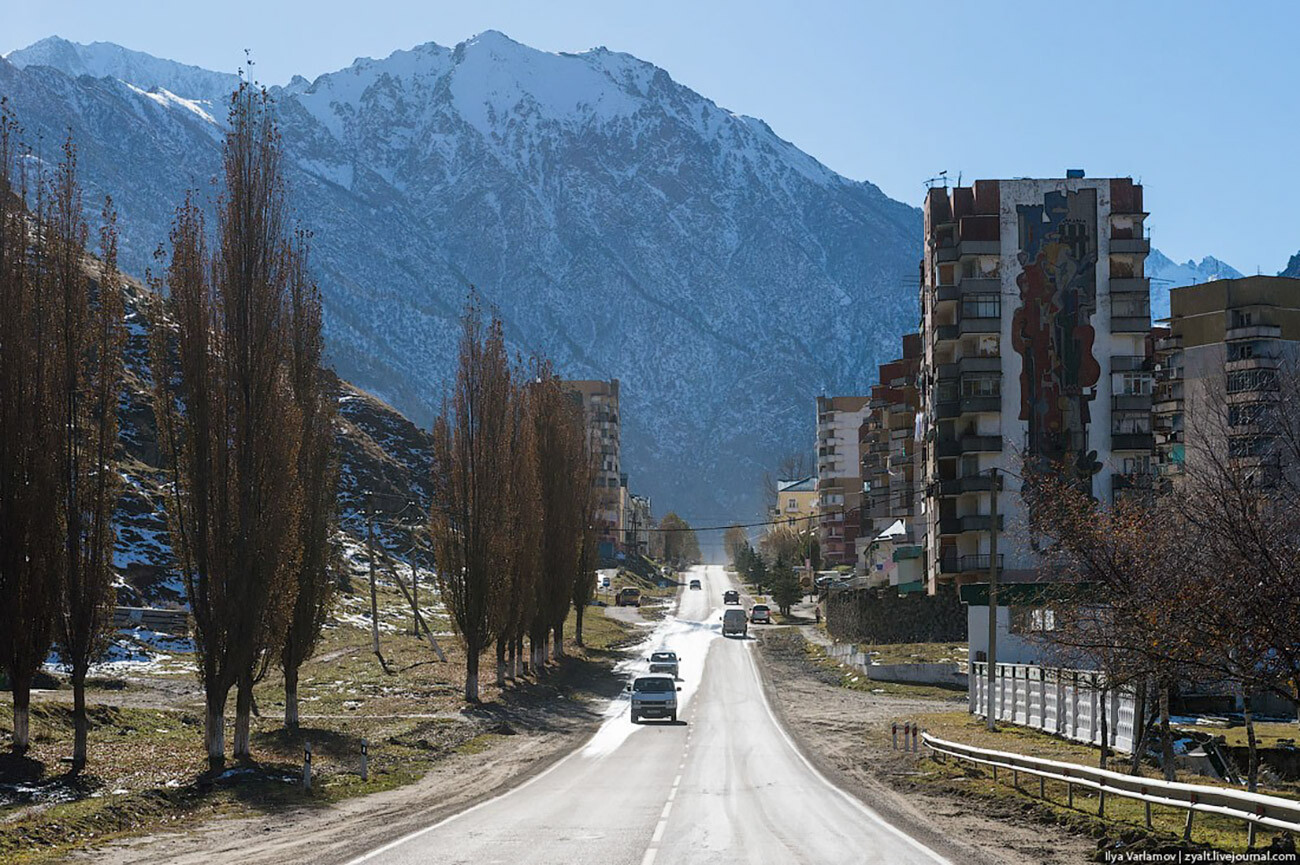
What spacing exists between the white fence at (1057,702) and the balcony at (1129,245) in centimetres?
4570

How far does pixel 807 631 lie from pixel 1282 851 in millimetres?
100768

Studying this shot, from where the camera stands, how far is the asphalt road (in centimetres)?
1964

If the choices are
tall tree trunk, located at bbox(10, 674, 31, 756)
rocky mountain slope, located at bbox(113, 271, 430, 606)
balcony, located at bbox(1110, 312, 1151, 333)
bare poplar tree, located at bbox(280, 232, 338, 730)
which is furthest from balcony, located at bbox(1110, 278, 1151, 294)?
tall tree trunk, located at bbox(10, 674, 31, 756)

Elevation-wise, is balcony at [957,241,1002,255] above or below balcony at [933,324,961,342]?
above

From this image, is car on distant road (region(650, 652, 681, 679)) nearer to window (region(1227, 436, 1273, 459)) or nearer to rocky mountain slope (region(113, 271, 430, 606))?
rocky mountain slope (region(113, 271, 430, 606))

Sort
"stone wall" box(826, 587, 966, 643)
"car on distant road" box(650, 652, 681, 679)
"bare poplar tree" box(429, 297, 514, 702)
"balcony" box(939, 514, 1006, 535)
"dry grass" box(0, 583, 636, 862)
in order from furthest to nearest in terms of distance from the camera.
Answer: "stone wall" box(826, 587, 966, 643) → "balcony" box(939, 514, 1006, 535) → "car on distant road" box(650, 652, 681, 679) → "bare poplar tree" box(429, 297, 514, 702) → "dry grass" box(0, 583, 636, 862)

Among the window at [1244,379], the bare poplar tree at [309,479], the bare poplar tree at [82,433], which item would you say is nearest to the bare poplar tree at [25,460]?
the bare poplar tree at [82,433]

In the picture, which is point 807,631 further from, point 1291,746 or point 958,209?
point 1291,746

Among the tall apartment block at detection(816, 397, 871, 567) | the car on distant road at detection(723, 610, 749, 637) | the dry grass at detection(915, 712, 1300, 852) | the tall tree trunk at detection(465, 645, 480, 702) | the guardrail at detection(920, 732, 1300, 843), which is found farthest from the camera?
the tall apartment block at detection(816, 397, 871, 567)

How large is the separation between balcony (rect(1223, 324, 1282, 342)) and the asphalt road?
204ft

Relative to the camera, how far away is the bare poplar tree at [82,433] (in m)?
32.1

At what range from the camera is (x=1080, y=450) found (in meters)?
89.4

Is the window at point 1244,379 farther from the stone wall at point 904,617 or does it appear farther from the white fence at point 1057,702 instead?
the white fence at point 1057,702

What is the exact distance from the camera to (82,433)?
32.9m
